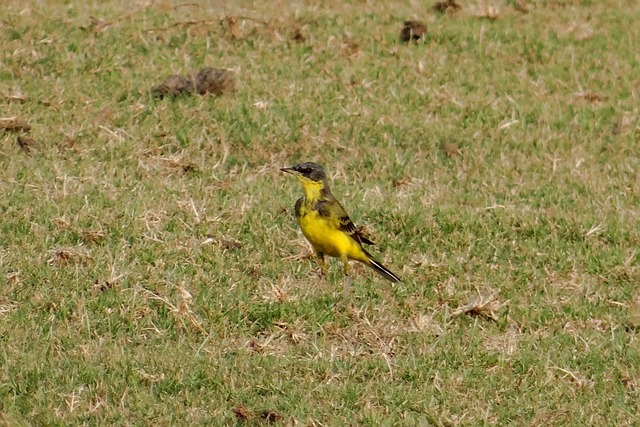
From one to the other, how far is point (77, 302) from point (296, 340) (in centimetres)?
146

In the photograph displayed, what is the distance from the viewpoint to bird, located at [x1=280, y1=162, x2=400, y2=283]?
29.8ft

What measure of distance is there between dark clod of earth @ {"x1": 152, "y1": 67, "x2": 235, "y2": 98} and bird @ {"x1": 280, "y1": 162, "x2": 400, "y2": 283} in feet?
11.2

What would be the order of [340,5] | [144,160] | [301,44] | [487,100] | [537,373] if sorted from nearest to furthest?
[537,373] → [144,160] → [487,100] → [301,44] → [340,5]

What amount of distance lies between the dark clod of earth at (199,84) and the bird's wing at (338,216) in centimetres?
359

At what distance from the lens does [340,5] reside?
51.5 feet

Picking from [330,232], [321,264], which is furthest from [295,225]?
[330,232]

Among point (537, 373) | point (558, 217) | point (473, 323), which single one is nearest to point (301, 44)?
point (558, 217)

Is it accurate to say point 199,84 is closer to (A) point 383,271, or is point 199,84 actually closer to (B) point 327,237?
(B) point 327,237

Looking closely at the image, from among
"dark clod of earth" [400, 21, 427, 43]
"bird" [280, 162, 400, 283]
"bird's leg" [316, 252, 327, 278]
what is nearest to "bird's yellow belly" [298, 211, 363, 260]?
"bird" [280, 162, 400, 283]

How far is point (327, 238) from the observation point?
9.05 m

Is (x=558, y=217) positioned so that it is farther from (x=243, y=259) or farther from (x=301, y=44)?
(x=301, y=44)

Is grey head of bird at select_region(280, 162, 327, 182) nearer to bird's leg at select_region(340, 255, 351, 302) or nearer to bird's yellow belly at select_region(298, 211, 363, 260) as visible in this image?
bird's yellow belly at select_region(298, 211, 363, 260)

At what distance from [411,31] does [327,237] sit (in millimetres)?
5909

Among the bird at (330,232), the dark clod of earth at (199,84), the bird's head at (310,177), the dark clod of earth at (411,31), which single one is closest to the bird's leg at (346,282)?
the bird at (330,232)
